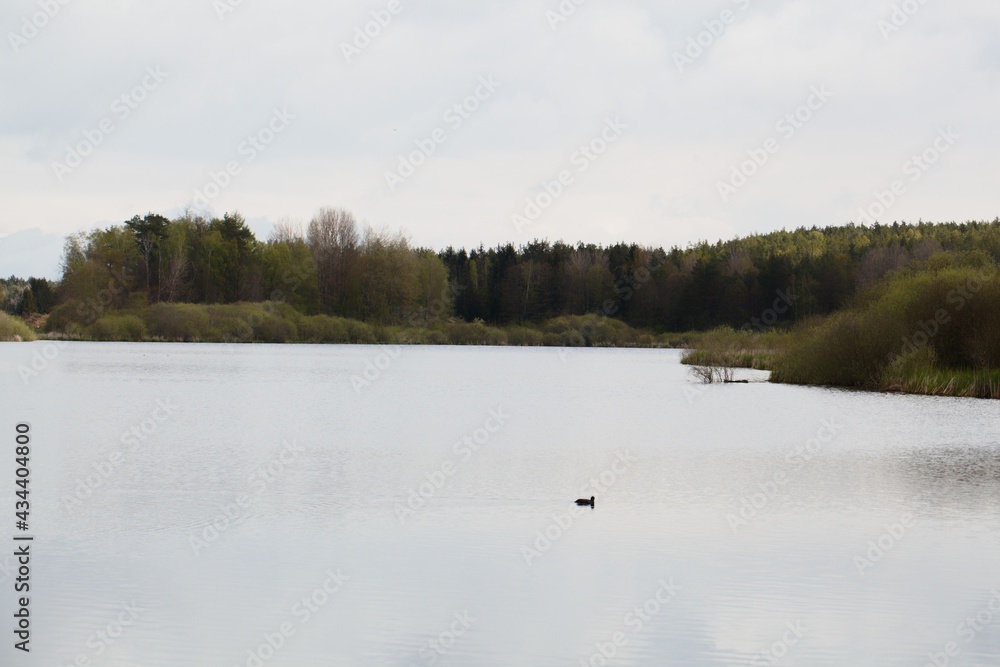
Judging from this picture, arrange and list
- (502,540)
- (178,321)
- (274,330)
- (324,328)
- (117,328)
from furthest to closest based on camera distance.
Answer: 1. (324,328)
2. (274,330)
3. (178,321)
4. (117,328)
5. (502,540)

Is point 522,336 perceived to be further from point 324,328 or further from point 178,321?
point 178,321

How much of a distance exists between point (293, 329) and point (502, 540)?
218ft

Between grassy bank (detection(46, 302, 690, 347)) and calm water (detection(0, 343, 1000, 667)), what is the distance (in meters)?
50.6

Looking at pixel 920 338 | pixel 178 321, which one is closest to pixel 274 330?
pixel 178 321

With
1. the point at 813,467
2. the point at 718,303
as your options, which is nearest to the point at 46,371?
the point at 813,467

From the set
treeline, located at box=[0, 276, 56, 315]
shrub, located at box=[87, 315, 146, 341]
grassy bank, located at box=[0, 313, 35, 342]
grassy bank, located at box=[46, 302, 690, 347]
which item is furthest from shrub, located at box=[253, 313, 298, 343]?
treeline, located at box=[0, 276, 56, 315]

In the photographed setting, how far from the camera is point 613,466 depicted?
16062mm

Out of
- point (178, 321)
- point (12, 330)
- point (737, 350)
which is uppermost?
point (178, 321)

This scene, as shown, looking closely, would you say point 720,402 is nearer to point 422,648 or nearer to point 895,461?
point 895,461

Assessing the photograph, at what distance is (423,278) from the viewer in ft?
275

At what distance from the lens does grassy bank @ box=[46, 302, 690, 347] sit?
234ft

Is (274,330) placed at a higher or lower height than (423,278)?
lower

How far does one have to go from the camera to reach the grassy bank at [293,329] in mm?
71188

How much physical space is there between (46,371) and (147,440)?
2191 cm
